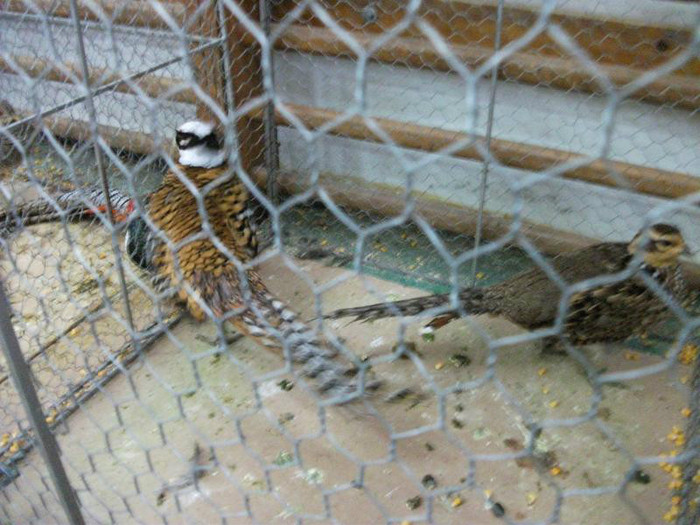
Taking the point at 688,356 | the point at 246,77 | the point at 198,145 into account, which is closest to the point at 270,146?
the point at 246,77

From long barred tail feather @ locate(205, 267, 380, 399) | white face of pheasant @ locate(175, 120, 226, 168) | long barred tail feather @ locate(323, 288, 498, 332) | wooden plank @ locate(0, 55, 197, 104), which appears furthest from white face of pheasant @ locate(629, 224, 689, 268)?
wooden plank @ locate(0, 55, 197, 104)

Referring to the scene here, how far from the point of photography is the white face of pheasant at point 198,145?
98.1 inches

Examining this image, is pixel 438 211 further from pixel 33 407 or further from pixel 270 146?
pixel 33 407

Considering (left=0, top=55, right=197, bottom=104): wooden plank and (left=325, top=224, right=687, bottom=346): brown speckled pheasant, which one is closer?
(left=325, top=224, right=687, bottom=346): brown speckled pheasant

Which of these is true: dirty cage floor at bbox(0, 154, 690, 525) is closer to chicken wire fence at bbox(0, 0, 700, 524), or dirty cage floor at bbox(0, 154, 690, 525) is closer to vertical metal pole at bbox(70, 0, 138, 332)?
chicken wire fence at bbox(0, 0, 700, 524)

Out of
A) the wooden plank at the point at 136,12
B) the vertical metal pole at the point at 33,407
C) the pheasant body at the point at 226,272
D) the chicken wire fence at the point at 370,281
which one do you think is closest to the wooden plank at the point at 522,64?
the chicken wire fence at the point at 370,281

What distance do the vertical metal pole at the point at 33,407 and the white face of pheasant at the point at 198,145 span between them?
1209mm

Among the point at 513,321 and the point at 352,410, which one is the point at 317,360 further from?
the point at 513,321

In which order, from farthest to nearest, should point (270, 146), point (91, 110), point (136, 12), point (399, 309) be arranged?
point (270, 146) < point (136, 12) < point (399, 309) < point (91, 110)

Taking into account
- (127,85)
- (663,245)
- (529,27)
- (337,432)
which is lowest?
(337,432)

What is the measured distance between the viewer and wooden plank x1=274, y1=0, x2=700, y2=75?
2277 mm

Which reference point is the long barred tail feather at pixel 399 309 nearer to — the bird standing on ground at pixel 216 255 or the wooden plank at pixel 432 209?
the bird standing on ground at pixel 216 255

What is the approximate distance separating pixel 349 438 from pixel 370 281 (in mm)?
861

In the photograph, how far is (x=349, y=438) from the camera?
199cm
